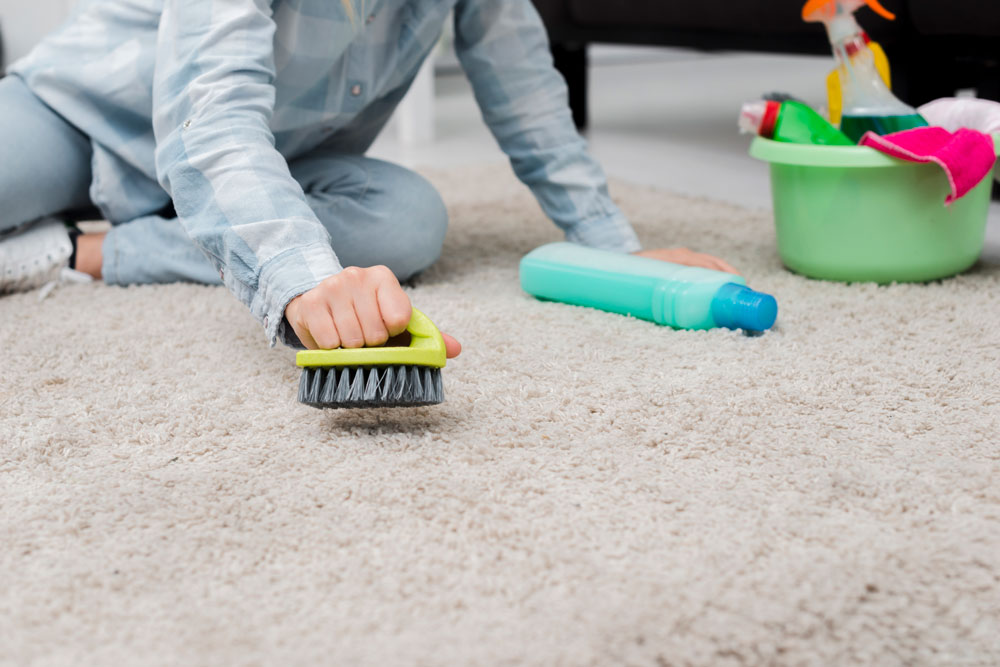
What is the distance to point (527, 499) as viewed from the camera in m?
0.49

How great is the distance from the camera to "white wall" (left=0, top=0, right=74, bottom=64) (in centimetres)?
229

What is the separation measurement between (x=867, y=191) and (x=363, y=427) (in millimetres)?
484

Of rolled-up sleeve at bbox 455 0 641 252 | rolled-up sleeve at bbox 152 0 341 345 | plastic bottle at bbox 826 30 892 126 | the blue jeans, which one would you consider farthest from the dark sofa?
rolled-up sleeve at bbox 152 0 341 345

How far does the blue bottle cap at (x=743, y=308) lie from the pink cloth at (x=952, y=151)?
18cm

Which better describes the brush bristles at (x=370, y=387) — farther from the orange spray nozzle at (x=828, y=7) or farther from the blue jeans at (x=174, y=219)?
the orange spray nozzle at (x=828, y=7)

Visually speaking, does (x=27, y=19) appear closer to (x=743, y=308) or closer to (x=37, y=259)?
(x=37, y=259)

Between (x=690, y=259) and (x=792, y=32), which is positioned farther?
(x=792, y=32)

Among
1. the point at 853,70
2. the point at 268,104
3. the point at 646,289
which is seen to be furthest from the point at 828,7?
the point at 268,104

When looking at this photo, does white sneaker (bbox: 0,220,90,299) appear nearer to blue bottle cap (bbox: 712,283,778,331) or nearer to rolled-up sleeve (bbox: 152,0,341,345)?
rolled-up sleeve (bbox: 152,0,341,345)

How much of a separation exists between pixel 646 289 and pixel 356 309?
1.05 feet

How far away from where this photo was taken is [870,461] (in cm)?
53

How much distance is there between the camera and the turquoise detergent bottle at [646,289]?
2.40ft

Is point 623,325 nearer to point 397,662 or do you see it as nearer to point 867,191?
point 867,191

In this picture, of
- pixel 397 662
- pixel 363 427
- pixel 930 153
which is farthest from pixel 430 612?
pixel 930 153
